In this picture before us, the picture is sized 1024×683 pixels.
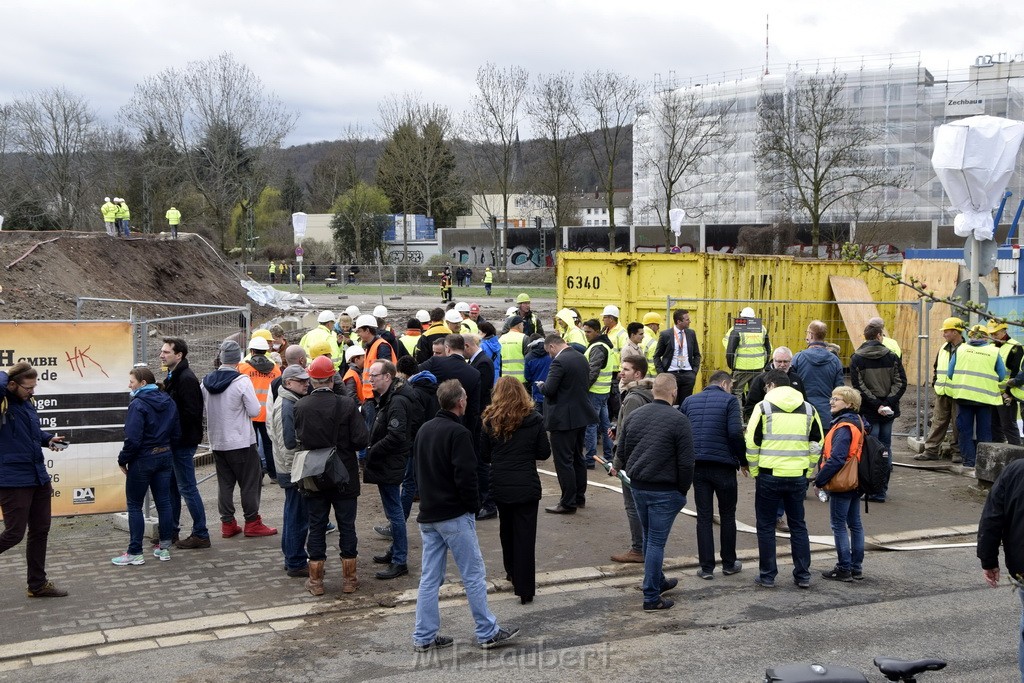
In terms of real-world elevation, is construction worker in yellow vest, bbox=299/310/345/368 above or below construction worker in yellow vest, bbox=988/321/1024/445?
above

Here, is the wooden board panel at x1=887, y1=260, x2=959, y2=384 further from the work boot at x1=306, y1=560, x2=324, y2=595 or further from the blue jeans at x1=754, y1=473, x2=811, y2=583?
the work boot at x1=306, y1=560, x2=324, y2=595

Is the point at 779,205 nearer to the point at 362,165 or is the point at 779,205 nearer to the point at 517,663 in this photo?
the point at 362,165

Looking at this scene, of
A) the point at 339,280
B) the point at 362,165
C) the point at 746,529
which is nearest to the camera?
the point at 746,529

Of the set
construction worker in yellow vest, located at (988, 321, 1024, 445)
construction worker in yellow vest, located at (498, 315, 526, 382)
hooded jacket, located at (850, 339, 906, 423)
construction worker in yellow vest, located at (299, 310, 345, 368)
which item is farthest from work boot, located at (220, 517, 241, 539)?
construction worker in yellow vest, located at (988, 321, 1024, 445)

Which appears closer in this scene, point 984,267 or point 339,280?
point 984,267

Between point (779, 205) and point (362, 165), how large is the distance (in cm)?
4636

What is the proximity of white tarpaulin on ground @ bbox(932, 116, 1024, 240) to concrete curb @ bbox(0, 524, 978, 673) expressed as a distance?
574 centimetres

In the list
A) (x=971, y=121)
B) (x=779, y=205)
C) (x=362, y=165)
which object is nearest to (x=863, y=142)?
(x=779, y=205)

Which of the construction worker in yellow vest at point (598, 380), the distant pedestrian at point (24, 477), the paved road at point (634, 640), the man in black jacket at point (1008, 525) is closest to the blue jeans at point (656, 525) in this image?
the paved road at point (634, 640)

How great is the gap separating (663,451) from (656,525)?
0.59 meters

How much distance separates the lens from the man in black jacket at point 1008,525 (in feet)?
16.1

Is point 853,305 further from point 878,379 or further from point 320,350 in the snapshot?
point 320,350

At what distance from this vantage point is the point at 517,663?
20.3 ft

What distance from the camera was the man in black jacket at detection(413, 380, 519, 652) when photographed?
6.41 metres
